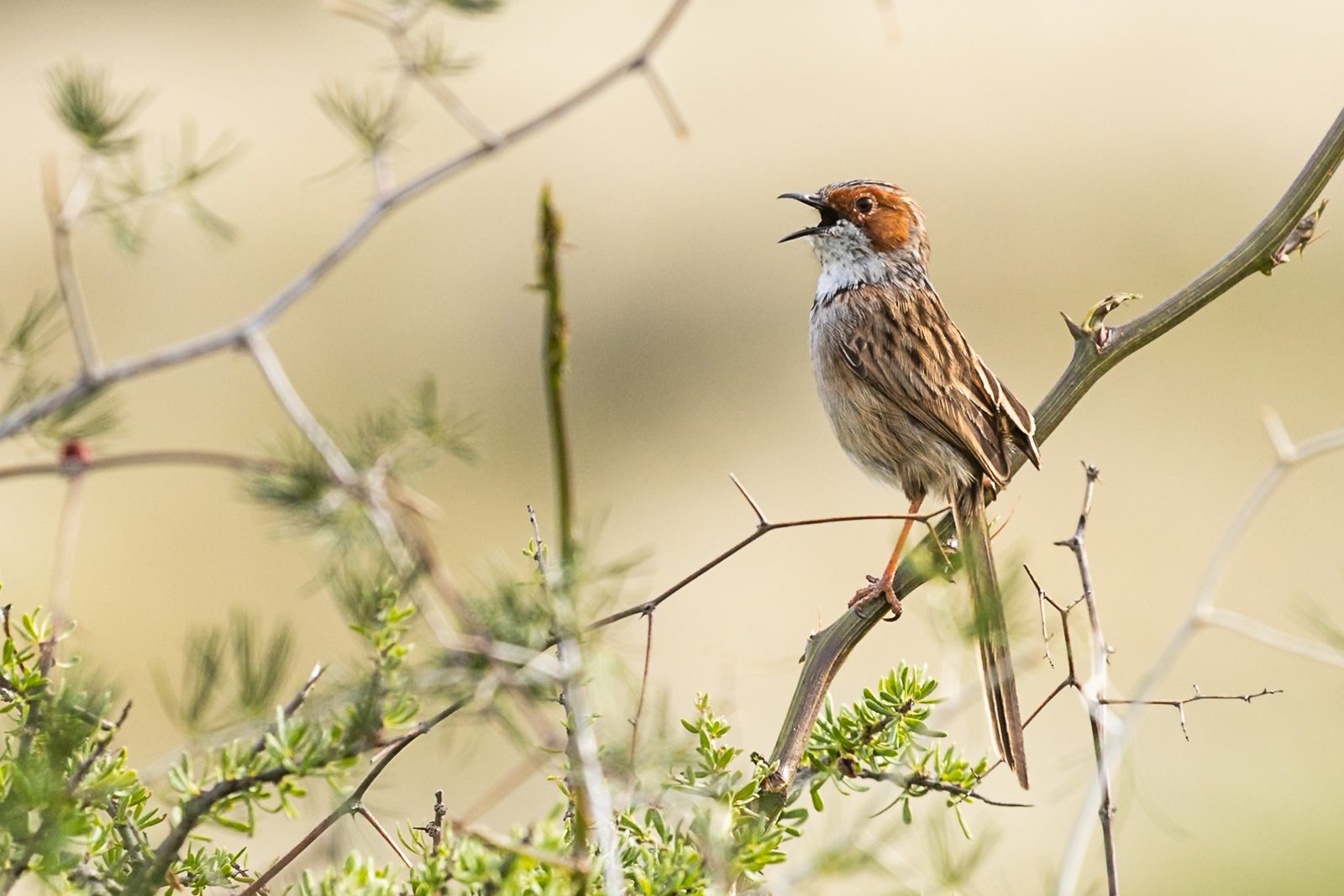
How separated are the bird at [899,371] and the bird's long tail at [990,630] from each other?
18mm

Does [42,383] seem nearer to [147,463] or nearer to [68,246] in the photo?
[68,246]

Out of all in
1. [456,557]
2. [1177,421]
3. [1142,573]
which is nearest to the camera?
[456,557]

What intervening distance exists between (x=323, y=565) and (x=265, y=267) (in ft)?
42.1

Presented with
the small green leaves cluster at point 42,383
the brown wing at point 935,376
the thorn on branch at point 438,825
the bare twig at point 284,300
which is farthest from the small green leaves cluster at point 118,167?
the brown wing at point 935,376

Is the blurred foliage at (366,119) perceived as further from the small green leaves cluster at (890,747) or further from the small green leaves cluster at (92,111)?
the small green leaves cluster at (890,747)

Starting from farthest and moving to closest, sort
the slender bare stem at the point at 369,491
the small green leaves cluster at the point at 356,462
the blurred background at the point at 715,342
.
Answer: the blurred background at the point at 715,342
the small green leaves cluster at the point at 356,462
the slender bare stem at the point at 369,491

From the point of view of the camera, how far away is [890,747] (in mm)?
2273

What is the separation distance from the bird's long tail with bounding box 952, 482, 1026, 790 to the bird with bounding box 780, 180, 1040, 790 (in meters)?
0.02

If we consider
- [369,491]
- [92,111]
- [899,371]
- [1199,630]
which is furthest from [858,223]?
[369,491]

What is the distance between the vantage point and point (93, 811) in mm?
1745

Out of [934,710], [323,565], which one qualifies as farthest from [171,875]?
[934,710]

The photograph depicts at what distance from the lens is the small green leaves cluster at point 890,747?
7.36ft

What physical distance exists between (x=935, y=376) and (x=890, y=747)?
248 cm

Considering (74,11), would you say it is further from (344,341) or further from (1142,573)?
(1142,573)
